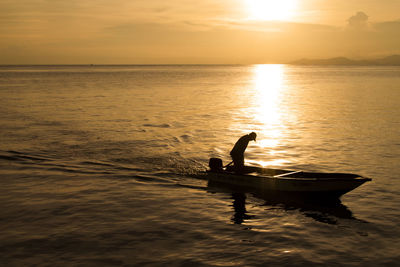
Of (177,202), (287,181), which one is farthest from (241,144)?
(177,202)

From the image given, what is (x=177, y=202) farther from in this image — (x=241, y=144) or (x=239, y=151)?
(x=241, y=144)

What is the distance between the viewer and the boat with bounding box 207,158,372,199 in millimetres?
14906

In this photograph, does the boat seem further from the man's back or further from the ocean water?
the man's back

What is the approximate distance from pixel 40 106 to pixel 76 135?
856 inches

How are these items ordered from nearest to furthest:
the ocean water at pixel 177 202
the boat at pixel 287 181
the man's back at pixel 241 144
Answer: the ocean water at pixel 177 202 < the boat at pixel 287 181 < the man's back at pixel 241 144

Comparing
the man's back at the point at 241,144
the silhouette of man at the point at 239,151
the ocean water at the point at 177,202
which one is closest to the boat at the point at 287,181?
the silhouette of man at the point at 239,151

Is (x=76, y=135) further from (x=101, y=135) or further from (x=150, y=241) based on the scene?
(x=150, y=241)

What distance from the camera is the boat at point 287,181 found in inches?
587

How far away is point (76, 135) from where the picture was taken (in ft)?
98.3

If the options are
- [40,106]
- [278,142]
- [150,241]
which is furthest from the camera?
[40,106]

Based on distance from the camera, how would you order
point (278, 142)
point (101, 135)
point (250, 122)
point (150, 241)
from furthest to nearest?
1. point (250, 122)
2. point (101, 135)
3. point (278, 142)
4. point (150, 241)

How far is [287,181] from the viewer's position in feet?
51.0

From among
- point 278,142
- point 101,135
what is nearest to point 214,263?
point 278,142

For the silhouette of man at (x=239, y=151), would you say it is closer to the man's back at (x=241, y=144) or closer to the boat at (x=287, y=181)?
the man's back at (x=241, y=144)
